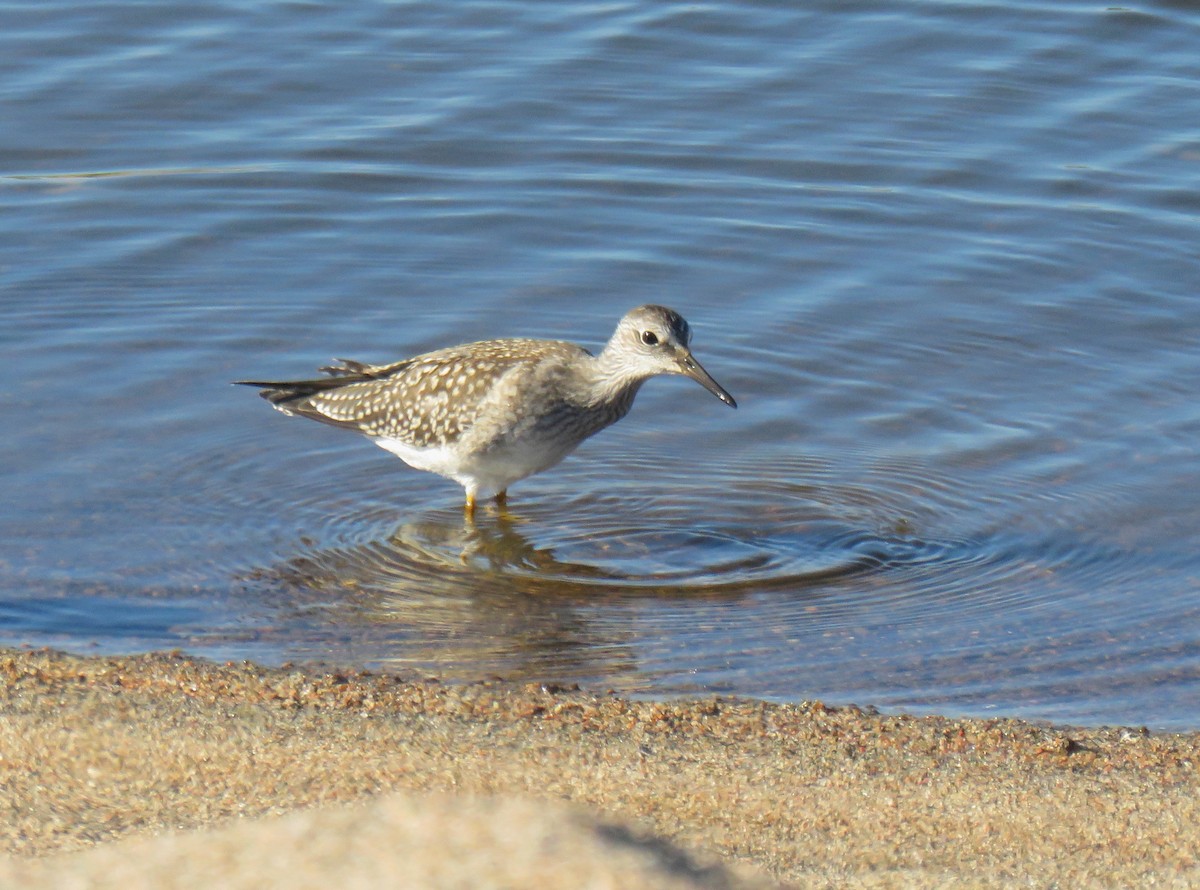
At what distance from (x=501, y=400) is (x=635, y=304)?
230 centimetres

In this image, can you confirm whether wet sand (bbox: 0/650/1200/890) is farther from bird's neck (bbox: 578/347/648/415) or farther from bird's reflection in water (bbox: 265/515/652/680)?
bird's neck (bbox: 578/347/648/415)

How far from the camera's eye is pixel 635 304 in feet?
34.8

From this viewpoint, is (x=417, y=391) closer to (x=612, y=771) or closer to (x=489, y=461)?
(x=489, y=461)

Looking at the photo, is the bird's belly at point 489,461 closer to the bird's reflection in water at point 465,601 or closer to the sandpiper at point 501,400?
the sandpiper at point 501,400

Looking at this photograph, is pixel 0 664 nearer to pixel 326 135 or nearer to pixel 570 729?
pixel 570 729

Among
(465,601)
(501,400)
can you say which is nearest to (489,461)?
(501,400)

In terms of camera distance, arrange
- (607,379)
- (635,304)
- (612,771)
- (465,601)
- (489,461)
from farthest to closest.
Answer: (635,304), (607,379), (489,461), (465,601), (612,771)

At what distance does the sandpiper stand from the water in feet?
1.03

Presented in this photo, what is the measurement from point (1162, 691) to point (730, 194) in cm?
588

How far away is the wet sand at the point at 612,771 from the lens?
506 cm

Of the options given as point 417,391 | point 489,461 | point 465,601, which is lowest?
point 465,601

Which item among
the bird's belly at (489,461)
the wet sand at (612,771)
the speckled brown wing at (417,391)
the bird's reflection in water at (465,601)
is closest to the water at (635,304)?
the bird's reflection in water at (465,601)

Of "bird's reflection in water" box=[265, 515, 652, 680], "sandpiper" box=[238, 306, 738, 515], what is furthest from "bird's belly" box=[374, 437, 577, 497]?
"bird's reflection in water" box=[265, 515, 652, 680]

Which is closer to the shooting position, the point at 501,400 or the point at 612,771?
the point at 612,771
